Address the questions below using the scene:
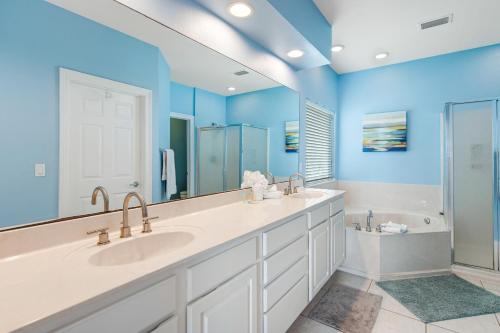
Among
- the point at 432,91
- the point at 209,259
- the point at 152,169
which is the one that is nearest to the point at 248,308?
the point at 209,259

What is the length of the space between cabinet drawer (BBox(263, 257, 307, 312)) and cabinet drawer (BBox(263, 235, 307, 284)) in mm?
38

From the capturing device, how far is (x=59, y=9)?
1007mm

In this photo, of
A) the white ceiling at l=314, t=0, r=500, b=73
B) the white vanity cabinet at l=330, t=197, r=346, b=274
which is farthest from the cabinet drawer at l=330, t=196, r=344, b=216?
the white ceiling at l=314, t=0, r=500, b=73

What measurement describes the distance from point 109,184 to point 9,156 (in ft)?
1.20

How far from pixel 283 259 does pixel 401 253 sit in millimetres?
1829

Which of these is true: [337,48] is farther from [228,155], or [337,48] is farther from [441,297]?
[441,297]

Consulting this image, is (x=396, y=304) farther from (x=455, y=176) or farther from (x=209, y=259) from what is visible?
(x=209, y=259)

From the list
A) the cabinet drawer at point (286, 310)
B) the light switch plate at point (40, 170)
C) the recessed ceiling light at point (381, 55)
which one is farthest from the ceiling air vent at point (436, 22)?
the light switch plate at point (40, 170)

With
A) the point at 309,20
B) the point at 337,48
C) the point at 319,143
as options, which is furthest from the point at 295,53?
the point at 319,143

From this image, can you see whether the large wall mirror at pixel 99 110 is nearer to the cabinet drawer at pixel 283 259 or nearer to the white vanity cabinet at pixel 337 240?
the cabinet drawer at pixel 283 259

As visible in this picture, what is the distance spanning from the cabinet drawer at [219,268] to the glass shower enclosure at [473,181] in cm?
283

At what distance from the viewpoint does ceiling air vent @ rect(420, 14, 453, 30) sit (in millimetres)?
2398

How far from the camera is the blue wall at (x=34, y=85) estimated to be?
0.87 metres

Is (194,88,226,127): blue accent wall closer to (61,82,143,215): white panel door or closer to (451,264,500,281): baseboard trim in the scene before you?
(61,82,143,215): white panel door
